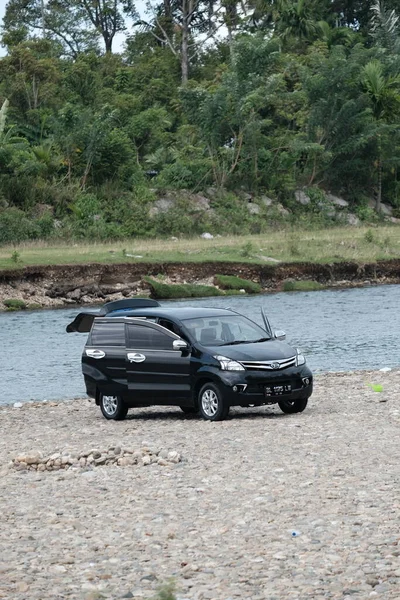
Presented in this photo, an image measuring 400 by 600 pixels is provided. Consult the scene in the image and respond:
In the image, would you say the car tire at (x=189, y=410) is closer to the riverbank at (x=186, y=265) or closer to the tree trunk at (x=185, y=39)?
the riverbank at (x=186, y=265)

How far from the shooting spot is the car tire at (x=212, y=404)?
57.4 ft

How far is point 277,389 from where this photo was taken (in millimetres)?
17547

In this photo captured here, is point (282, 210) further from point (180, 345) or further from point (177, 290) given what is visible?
point (180, 345)

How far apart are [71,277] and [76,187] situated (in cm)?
1328

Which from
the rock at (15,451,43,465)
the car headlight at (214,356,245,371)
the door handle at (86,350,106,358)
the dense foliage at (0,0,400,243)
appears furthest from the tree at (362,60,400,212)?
the rock at (15,451,43,465)

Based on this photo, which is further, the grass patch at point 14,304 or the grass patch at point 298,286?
the grass patch at point 298,286

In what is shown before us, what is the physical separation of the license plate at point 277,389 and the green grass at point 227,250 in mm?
28580

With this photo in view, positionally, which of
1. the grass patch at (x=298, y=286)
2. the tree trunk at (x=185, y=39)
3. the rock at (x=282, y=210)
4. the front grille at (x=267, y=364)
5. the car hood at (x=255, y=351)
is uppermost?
the tree trunk at (x=185, y=39)

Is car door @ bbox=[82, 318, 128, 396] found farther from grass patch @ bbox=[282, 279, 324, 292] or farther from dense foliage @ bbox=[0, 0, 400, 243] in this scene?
dense foliage @ bbox=[0, 0, 400, 243]

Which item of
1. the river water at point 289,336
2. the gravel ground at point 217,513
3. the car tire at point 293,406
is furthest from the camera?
the river water at point 289,336

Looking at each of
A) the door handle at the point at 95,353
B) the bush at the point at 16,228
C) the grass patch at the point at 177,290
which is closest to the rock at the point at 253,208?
the bush at the point at 16,228

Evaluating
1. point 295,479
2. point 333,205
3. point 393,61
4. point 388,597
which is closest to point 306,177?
point 333,205

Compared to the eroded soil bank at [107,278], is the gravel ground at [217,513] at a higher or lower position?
higher

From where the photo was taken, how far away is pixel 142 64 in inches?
3061
